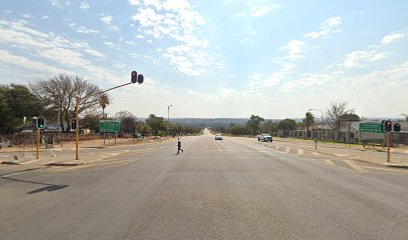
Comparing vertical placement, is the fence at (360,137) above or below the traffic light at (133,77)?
below

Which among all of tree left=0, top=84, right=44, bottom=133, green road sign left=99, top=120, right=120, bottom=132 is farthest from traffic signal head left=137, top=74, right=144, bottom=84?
tree left=0, top=84, right=44, bottom=133

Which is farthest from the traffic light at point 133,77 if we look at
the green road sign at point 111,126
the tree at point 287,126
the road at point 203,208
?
the tree at point 287,126

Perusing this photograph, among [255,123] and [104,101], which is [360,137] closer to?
[104,101]

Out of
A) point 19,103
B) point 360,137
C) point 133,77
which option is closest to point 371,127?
point 360,137

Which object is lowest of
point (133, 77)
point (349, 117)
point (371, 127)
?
point (371, 127)

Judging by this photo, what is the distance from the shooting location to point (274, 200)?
1136cm

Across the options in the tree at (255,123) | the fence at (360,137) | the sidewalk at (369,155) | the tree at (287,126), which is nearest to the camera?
the sidewalk at (369,155)

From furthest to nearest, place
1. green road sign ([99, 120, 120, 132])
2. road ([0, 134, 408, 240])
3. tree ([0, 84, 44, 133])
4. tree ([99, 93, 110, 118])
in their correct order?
tree ([99, 93, 110, 118]), tree ([0, 84, 44, 133]), green road sign ([99, 120, 120, 132]), road ([0, 134, 408, 240])

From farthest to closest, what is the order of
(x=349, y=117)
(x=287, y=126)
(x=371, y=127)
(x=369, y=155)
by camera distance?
(x=287, y=126), (x=349, y=117), (x=371, y=127), (x=369, y=155)

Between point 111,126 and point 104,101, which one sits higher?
point 104,101

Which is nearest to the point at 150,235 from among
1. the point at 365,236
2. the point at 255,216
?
the point at 255,216

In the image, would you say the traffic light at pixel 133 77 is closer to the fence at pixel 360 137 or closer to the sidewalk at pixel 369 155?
the sidewalk at pixel 369 155

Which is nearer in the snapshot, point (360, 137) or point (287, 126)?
point (360, 137)

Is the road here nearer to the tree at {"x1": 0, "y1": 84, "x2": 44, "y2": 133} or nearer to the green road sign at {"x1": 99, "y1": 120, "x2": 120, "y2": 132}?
the green road sign at {"x1": 99, "y1": 120, "x2": 120, "y2": 132}
